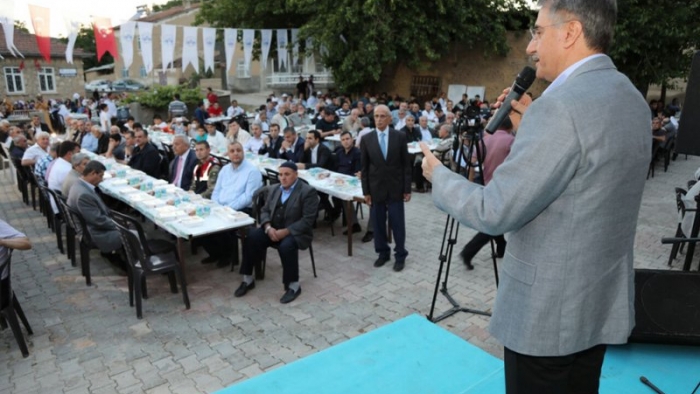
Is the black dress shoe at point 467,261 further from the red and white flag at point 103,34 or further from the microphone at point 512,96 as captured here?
the red and white flag at point 103,34

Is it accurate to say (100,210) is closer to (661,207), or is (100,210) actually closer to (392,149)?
(392,149)

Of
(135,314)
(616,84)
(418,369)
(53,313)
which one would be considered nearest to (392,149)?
(418,369)

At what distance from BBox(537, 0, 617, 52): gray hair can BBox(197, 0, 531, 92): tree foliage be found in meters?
15.3

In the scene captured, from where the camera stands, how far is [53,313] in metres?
4.66

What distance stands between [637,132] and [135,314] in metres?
4.53

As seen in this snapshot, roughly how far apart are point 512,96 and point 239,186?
4.52m

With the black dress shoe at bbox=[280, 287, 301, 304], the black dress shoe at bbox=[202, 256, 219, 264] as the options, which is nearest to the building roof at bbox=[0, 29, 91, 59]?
the black dress shoe at bbox=[202, 256, 219, 264]

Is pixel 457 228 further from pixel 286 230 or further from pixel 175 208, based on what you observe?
pixel 175 208

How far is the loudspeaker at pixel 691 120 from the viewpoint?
343 cm

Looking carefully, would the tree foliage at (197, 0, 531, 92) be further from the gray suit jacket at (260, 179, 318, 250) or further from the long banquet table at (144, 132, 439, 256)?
the gray suit jacket at (260, 179, 318, 250)

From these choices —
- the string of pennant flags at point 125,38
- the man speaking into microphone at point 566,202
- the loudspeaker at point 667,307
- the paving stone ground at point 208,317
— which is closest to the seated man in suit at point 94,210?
the paving stone ground at point 208,317

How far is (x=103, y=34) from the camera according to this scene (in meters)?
11.7

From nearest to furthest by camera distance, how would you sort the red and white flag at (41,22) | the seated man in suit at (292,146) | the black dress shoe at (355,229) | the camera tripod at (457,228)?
the camera tripod at (457,228)
the black dress shoe at (355,229)
the seated man in suit at (292,146)
the red and white flag at (41,22)

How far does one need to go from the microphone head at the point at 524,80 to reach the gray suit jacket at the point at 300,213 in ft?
10.7
